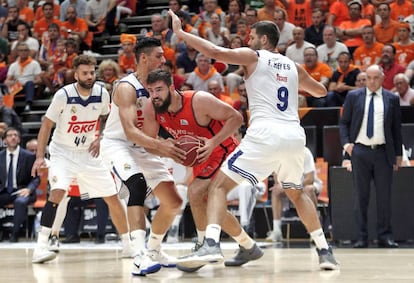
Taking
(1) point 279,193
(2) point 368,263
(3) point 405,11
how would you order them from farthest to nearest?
(3) point 405,11 < (1) point 279,193 < (2) point 368,263

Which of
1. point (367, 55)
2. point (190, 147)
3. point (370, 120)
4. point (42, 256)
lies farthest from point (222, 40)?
point (190, 147)

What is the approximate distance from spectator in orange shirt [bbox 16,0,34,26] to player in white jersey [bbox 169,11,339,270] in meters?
11.1

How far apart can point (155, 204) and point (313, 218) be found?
197 inches

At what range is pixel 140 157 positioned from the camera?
23.5ft

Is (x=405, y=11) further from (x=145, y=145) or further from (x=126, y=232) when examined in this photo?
(x=145, y=145)

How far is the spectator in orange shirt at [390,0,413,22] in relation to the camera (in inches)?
531

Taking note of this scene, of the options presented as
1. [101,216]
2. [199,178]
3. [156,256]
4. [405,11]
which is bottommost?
[101,216]

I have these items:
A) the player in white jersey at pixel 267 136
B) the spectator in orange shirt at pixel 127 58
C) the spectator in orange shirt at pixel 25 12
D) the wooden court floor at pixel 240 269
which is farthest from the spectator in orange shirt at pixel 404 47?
the spectator in orange shirt at pixel 25 12

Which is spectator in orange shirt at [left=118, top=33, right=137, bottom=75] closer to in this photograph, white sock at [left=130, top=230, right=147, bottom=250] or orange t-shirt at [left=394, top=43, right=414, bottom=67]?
orange t-shirt at [left=394, top=43, right=414, bottom=67]

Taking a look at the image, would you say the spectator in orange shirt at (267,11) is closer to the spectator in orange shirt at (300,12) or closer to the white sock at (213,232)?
the spectator in orange shirt at (300,12)

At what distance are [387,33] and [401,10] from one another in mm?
645

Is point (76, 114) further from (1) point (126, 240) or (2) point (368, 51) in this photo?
(2) point (368, 51)

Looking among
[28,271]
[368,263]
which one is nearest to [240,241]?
[368,263]

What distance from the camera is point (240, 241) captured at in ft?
23.4
